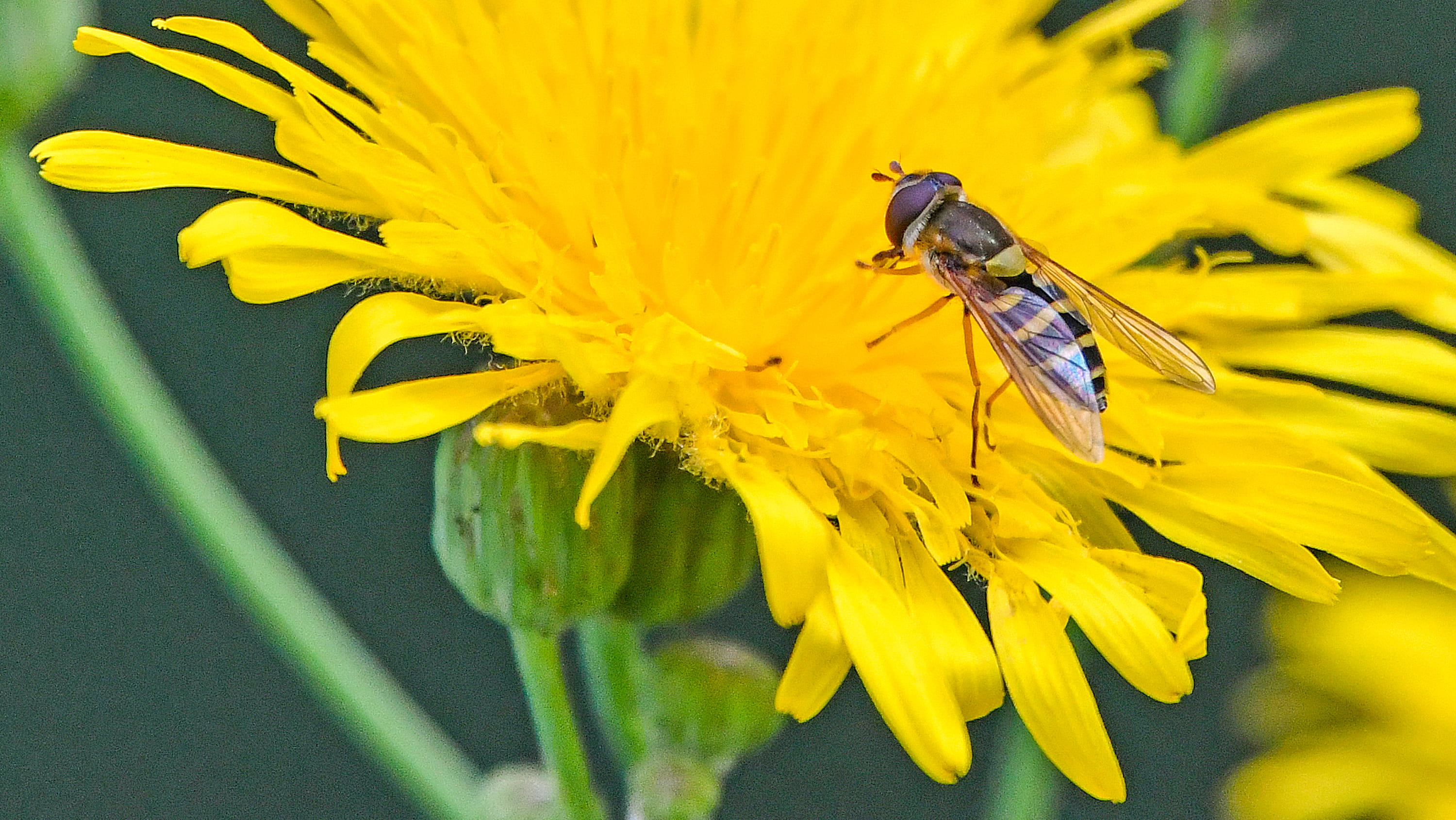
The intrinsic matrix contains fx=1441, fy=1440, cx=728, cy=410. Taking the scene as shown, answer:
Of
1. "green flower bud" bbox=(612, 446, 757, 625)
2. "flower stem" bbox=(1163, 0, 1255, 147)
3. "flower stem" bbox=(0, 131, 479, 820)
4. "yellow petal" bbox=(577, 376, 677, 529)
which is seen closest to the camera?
"yellow petal" bbox=(577, 376, 677, 529)

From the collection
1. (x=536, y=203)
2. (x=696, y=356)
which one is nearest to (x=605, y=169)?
(x=536, y=203)

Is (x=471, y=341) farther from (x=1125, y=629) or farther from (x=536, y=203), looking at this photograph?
(x=1125, y=629)

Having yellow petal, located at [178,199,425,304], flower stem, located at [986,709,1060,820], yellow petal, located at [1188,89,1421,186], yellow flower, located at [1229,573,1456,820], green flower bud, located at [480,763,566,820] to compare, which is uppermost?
yellow petal, located at [178,199,425,304]

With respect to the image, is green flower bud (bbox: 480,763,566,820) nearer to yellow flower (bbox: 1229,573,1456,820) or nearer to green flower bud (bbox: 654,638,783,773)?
green flower bud (bbox: 654,638,783,773)

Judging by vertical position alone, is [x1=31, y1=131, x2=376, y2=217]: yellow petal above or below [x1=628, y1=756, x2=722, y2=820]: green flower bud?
above

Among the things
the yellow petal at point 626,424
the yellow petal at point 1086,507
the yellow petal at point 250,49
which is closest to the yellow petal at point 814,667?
the yellow petal at point 626,424

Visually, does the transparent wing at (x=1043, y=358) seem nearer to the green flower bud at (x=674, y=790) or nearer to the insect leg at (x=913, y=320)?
the insect leg at (x=913, y=320)

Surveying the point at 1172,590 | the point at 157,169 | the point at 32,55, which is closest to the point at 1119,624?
the point at 1172,590

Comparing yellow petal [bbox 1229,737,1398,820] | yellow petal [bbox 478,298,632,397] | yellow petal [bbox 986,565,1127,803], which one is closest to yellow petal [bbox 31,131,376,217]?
yellow petal [bbox 478,298,632,397]
